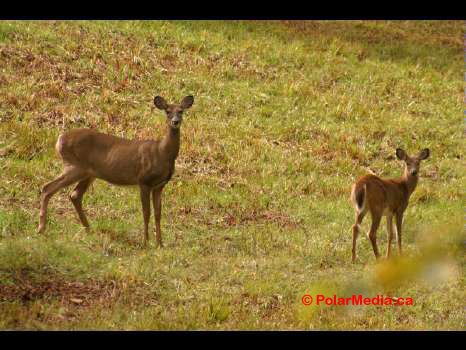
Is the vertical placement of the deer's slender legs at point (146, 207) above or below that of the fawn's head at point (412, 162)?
below

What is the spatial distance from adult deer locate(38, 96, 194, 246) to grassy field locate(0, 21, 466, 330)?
0.67m

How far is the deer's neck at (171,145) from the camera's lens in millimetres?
12398

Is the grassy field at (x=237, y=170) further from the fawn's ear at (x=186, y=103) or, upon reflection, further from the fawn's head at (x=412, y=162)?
the fawn's ear at (x=186, y=103)

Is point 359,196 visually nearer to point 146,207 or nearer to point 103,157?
point 146,207

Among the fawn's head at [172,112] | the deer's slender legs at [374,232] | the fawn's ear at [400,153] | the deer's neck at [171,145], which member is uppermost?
the fawn's head at [172,112]

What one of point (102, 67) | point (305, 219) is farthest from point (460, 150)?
point (102, 67)

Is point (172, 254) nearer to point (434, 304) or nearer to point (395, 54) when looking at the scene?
point (434, 304)

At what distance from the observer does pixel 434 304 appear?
423 inches

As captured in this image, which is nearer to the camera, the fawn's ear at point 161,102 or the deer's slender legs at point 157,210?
the deer's slender legs at point 157,210

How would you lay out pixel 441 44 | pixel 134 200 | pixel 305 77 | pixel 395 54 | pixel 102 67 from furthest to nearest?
pixel 441 44
pixel 395 54
pixel 305 77
pixel 102 67
pixel 134 200

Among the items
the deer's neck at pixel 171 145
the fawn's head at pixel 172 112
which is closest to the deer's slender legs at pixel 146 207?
the deer's neck at pixel 171 145

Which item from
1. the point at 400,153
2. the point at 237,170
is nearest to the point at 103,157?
the point at 400,153

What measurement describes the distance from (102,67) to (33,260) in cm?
1163

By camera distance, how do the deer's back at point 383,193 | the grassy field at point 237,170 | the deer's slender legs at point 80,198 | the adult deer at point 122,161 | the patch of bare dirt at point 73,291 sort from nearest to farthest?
the patch of bare dirt at point 73,291 → the grassy field at point 237,170 → the deer's back at point 383,193 → the adult deer at point 122,161 → the deer's slender legs at point 80,198
